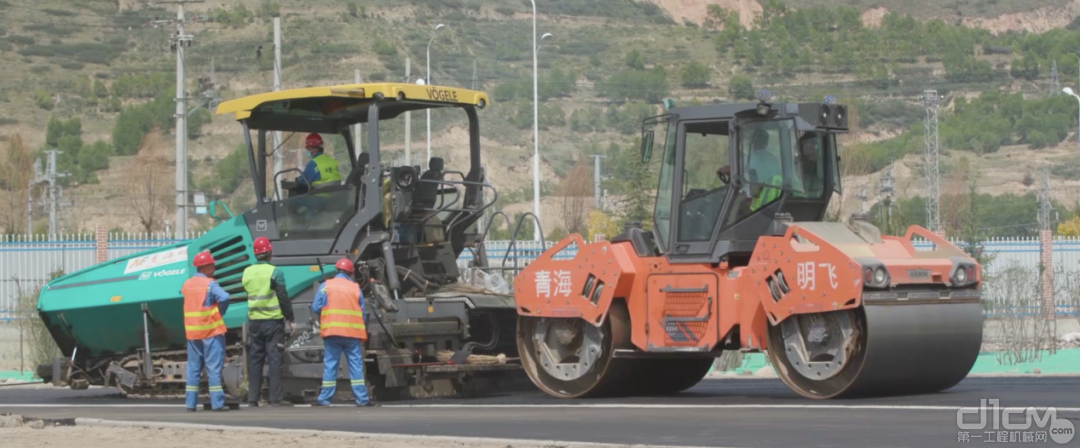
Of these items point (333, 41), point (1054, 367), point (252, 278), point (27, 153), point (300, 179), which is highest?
point (333, 41)

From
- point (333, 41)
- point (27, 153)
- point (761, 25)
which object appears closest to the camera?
point (27, 153)

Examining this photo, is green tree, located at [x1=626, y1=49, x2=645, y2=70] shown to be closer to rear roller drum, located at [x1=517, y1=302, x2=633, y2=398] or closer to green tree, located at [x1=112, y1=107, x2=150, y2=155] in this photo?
green tree, located at [x1=112, y1=107, x2=150, y2=155]

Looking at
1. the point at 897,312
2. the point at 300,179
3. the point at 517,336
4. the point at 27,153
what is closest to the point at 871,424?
the point at 897,312

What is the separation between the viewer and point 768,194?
1308 cm

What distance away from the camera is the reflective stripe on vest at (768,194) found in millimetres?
13047

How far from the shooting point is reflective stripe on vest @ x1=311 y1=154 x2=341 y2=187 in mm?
15172

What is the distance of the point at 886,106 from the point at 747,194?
3064 inches

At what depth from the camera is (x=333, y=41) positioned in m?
85.6

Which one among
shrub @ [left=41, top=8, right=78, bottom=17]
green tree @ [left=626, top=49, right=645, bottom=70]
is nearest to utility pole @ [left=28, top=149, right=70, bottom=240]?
shrub @ [left=41, top=8, right=78, bottom=17]

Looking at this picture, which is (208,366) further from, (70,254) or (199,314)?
(70,254)

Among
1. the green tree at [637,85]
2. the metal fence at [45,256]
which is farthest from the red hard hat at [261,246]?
the green tree at [637,85]

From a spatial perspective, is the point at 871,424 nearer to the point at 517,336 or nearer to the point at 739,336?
the point at 739,336

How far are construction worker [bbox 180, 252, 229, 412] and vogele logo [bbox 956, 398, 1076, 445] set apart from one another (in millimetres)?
6986

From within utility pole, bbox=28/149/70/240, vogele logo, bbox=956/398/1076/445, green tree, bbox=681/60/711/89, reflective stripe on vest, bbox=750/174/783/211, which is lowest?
vogele logo, bbox=956/398/1076/445
